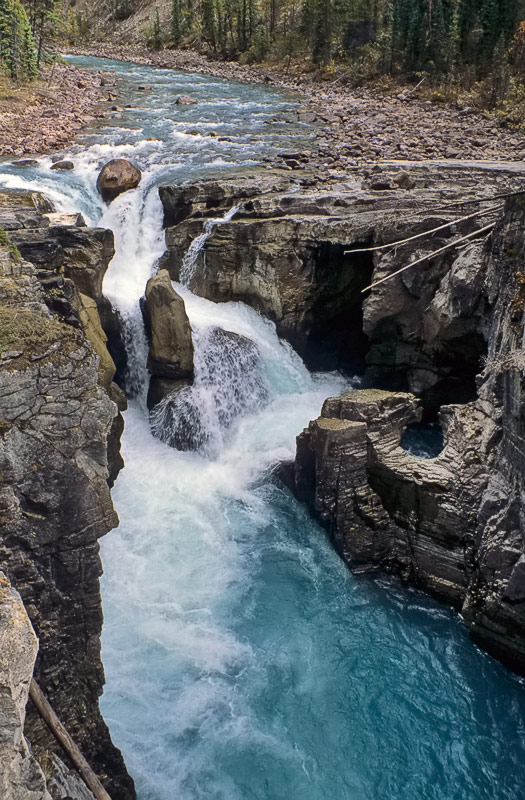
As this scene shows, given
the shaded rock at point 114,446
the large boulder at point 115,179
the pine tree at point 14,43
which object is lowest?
the shaded rock at point 114,446

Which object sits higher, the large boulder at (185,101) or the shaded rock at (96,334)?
the large boulder at (185,101)

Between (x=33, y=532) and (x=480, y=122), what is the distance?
105 ft

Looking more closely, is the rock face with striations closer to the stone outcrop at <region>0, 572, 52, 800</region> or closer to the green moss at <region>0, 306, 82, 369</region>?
the green moss at <region>0, 306, 82, 369</region>

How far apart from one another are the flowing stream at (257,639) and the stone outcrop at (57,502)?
8.13 feet

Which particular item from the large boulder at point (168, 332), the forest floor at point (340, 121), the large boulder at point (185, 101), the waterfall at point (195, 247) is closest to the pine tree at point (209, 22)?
the forest floor at point (340, 121)

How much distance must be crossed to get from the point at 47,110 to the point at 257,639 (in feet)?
97.1

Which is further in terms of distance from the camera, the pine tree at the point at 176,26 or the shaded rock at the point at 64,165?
the pine tree at the point at 176,26

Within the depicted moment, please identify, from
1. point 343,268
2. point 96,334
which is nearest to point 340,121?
point 343,268

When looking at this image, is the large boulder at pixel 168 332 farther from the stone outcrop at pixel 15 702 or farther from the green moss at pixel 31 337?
the stone outcrop at pixel 15 702

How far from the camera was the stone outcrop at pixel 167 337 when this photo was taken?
1596 cm

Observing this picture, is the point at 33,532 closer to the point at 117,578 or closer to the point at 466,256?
the point at 117,578

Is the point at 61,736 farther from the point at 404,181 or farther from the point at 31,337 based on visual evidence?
the point at 404,181

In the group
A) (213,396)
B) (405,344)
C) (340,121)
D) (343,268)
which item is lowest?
(213,396)

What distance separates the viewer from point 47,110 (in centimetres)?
3156
